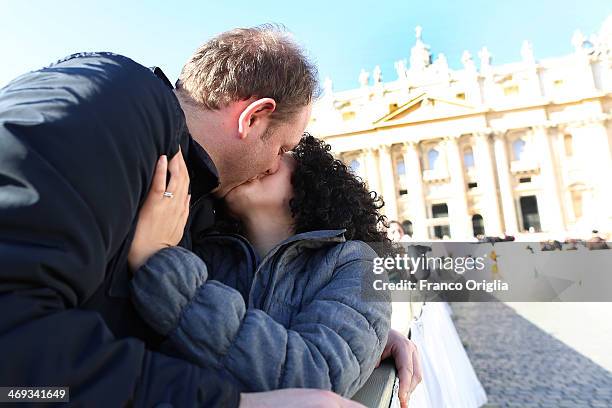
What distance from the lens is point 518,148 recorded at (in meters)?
34.8

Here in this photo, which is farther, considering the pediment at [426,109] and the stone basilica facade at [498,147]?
the pediment at [426,109]

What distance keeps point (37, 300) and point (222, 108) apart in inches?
30.6

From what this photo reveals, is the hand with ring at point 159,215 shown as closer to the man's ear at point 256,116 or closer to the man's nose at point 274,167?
the man's ear at point 256,116

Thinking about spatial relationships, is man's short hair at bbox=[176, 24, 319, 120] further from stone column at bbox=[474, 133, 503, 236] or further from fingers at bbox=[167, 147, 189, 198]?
stone column at bbox=[474, 133, 503, 236]

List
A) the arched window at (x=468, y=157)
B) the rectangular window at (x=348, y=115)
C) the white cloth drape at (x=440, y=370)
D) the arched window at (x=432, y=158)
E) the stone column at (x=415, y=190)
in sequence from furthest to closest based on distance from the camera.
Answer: the rectangular window at (x=348, y=115), the arched window at (x=432, y=158), the arched window at (x=468, y=157), the stone column at (x=415, y=190), the white cloth drape at (x=440, y=370)

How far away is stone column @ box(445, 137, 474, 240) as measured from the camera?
1319 inches

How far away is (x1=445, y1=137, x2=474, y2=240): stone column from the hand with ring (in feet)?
113

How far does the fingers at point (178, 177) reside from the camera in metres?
0.96

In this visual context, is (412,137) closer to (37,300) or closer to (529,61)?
(529,61)

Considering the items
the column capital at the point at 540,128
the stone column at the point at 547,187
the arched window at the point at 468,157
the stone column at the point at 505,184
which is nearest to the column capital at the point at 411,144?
the arched window at the point at 468,157

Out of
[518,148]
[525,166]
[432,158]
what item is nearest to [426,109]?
[432,158]

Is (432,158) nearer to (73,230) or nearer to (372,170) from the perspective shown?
(372,170)

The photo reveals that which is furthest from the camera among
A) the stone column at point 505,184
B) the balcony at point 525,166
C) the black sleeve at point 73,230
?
the balcony at point 525,166

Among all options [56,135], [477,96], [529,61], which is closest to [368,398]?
[56,135]
